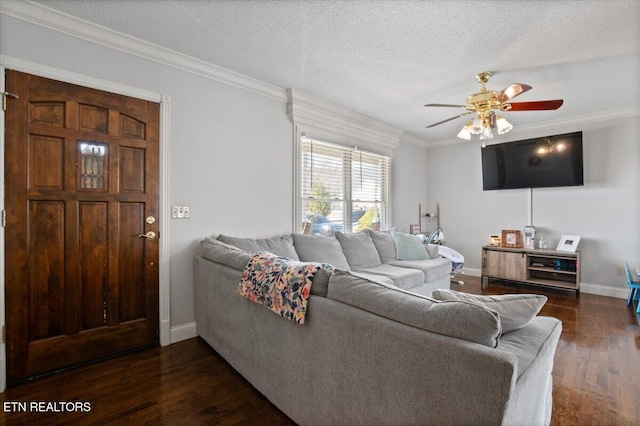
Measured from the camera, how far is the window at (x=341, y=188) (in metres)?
3.88

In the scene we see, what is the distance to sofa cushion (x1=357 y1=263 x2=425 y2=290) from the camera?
315cm

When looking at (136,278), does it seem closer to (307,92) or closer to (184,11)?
(184,11)

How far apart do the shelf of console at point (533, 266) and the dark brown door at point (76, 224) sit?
469 cm

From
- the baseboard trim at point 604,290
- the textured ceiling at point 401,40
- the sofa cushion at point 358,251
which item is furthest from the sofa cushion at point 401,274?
the baseboard trim at point 604,290

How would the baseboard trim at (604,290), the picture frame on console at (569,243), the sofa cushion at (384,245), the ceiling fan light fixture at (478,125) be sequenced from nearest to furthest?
the ceiling fan light fixture at (478,125), the sofa cushion at (384,245), the baseboard trim at (604,290), the picture frame on console at (569,243)

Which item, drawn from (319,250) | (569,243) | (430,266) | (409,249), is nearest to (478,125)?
(430,266)

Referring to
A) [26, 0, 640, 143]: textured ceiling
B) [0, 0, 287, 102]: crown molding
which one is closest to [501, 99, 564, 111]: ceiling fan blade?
[26, 0, 640, 143]: textured ceiling

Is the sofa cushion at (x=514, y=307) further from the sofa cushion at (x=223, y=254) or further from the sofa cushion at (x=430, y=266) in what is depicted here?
the sofa cushion at (x=430, y=266)

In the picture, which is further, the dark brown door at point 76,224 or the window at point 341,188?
the window at point 341,188

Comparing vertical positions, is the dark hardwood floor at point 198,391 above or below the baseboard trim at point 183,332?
below

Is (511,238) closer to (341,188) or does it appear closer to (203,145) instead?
(341,188)

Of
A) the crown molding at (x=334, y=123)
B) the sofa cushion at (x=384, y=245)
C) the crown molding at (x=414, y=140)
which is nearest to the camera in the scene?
the crown molding at (x=334, y=123)

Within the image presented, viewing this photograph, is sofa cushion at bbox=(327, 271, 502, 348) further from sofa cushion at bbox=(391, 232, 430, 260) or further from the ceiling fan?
sofa cushion at bbox=(391, 232, 430, 260)

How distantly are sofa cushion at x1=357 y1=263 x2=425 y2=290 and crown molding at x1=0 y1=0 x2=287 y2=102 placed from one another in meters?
2.33
